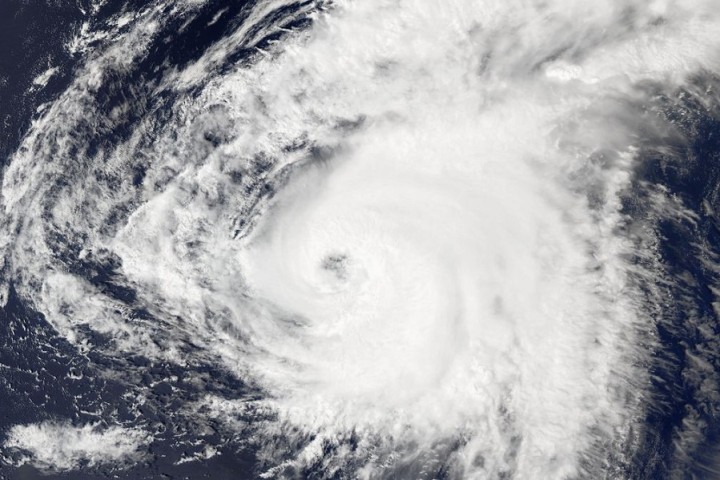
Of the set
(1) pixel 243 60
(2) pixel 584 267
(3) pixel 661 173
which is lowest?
(2) pixel 584 267

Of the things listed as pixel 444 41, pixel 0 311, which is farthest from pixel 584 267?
pixel 0 311

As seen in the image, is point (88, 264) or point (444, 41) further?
point (88, 264)

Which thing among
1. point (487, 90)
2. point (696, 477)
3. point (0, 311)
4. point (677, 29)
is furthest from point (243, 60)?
point (696, 477)

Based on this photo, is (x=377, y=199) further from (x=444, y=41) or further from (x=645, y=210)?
(x=645, y=210)

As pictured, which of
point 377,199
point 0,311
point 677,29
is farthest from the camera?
point 0,311

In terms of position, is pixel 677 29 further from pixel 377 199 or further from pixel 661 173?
pixel 377 199

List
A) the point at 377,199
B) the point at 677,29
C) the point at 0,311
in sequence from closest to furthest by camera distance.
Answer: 1. the point at 677,29
2. the point at 377,199
3. the point at 0,311

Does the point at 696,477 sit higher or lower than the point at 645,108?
lower
